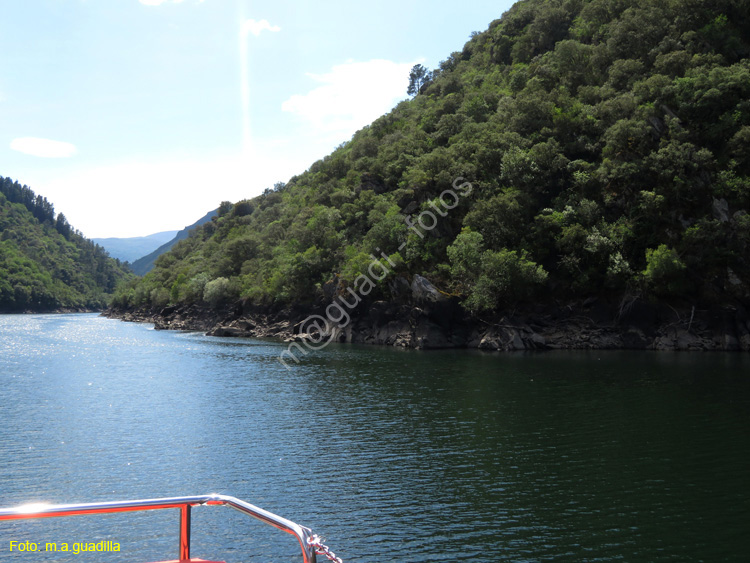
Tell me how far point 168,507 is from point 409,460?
840 inches

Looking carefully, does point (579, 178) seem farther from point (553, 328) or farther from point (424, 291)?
point (424, 291)

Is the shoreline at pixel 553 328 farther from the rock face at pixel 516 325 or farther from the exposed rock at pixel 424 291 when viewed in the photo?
the exposed rock at pixel 424 291

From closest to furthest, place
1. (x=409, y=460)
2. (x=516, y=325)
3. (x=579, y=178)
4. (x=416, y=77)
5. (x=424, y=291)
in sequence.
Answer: (x=409, y=460), (x=516, y=325), (x=579, y=178), (x=424, y=291), (x=416, y=77)

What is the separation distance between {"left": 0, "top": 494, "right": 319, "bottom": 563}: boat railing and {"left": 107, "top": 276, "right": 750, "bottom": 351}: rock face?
67.8m

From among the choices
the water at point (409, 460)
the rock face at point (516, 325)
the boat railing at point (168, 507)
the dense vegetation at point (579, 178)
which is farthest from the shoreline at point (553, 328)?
the boat railing at point (168, 507)

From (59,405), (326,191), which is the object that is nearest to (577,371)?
(59,405)

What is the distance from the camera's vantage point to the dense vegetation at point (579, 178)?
6481 cm

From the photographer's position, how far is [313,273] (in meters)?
104

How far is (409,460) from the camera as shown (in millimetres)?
26484

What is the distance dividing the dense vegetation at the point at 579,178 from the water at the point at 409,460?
63.9 ft

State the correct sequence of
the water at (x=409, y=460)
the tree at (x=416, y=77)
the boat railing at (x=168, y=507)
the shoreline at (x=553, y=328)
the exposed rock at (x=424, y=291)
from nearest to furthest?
the boat railing at (x=168, y=507) < the water at (x=409, y=460) < the shoreline at (x=553, y=328) < the exposed rock at (x=424, y=291) < the tree at (x=416, y=77)

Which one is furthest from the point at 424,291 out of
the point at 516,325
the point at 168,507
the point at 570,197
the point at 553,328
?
the point at 168,507

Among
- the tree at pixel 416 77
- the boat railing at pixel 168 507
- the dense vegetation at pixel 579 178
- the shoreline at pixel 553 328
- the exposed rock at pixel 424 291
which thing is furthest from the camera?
the tree at pixel 416 77

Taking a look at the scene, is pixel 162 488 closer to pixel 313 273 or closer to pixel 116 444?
pixel 116 444
